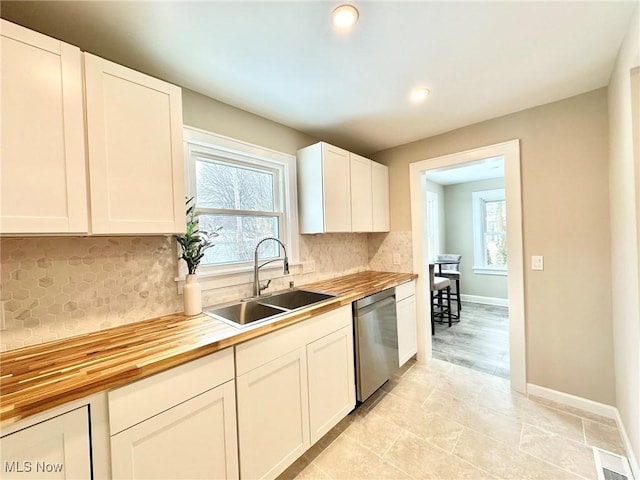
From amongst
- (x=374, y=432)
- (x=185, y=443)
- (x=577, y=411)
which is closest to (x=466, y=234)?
(x=577, y=411)

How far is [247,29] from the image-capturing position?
1.27 m

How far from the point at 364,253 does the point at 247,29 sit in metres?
2.50

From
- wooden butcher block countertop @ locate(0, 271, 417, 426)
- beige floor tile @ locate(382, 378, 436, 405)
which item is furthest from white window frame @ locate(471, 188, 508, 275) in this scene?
wooden butcher block countertop @ locate(0, 271, 417, 426)

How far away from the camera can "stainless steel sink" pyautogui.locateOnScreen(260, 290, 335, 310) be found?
80.8 inches

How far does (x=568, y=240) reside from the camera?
2006mm

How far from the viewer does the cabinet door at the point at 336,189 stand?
7.54 ft

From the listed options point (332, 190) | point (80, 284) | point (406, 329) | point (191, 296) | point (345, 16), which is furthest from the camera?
point (406, 329)

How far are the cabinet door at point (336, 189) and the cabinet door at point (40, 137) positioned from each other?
1.60m

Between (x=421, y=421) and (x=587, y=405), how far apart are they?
50.0 inches

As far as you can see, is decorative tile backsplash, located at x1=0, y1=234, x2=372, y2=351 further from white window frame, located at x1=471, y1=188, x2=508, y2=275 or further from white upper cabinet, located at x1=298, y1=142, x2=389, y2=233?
white window frame, located at x1=471, y1=188, x2=508, y2=275

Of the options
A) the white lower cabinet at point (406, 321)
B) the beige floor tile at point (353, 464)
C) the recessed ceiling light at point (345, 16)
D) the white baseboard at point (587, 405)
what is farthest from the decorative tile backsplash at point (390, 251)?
the recessed ceiling light at point (345, 16)

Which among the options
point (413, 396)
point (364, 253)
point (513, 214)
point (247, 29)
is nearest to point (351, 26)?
point (247, 29)

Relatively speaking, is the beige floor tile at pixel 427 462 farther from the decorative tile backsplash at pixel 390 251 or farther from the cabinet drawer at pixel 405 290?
the decorative tile backsplash at pixel 390 251

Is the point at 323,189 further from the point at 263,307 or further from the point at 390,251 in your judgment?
the point at 390,251
